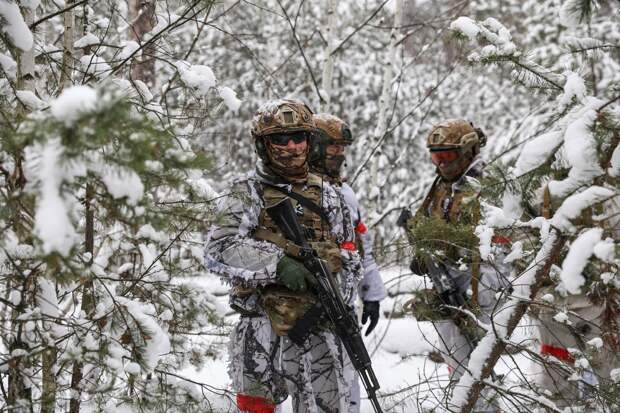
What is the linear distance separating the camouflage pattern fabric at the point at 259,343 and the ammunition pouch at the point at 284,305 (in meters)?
0.08

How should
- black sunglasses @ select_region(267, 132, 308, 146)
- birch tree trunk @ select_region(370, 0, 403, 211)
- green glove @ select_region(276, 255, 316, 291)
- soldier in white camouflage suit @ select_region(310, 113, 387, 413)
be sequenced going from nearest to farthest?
green glove @ select_region(276, 255, 316, 291), black sunglasses @ select_region(267, 132, 308, 146), soldier in white camouflage suit @ select_region(310, 113, 387, 413), birch tree trunk @ select_region(370, 0, 403, 211)

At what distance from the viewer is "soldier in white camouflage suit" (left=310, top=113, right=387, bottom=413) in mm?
4309

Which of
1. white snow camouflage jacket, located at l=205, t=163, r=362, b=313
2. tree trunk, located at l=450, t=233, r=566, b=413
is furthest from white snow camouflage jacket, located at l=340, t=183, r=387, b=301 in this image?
tree trunk, located at l=450, t=233, r=566, b=413

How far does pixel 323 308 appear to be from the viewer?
315 cm

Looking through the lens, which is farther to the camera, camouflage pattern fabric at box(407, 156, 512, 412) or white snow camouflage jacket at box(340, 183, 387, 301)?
white snow camouflage jacket at box(340, 183, 387, 301)

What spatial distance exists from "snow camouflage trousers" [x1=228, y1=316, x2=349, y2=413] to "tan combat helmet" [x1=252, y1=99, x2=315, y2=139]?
112 cm

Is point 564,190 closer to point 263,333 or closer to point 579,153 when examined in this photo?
point 579,153

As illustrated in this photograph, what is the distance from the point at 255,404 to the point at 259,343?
0.34 metres

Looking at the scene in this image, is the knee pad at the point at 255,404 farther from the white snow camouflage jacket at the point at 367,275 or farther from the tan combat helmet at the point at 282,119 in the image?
the tan combat helmet at the point at 282,119

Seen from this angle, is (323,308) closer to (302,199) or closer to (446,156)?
(302,199)

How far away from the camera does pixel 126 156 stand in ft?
4.69

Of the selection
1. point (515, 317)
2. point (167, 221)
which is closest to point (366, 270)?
point (515, 317)

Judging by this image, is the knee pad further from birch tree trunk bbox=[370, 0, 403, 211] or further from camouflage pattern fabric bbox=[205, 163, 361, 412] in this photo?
birch tree trunk bbox=[370, 0, 403, 211]

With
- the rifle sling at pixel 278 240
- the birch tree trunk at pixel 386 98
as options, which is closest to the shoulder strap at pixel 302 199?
the rifle sling at pixel 278 240
